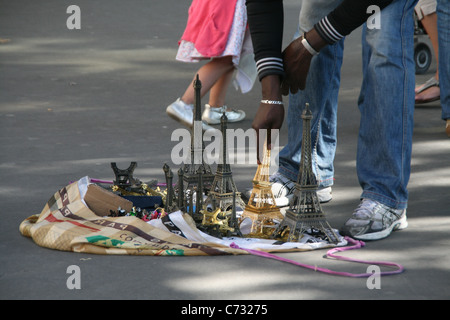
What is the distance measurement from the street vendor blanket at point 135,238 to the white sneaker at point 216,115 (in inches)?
104

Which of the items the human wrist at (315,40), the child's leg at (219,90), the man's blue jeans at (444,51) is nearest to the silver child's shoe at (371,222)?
the human wrist at (315,40)

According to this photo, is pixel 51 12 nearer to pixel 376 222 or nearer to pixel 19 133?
pixel 19 133

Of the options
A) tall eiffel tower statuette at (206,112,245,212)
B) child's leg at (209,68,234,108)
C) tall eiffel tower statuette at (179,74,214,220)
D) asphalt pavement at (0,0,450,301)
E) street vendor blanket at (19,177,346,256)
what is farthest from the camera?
child's leg at (209,68,234,108)

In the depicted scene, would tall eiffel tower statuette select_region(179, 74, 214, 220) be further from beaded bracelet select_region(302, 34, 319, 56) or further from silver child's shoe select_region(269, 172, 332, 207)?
beaded bracelet select_region(302, 34, 319, 56)

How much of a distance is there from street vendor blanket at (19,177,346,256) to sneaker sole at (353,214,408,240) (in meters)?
0.15

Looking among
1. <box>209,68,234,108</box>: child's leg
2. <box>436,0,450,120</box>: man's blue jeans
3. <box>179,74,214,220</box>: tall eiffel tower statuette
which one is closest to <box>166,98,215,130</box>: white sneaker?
<box>209,68,234,108</box>: child's leg

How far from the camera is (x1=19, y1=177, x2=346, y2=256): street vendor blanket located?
3.46m

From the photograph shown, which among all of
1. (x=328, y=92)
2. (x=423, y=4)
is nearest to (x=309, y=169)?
(x=328, y=92)

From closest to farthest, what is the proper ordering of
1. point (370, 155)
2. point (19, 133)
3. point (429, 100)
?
point (370, 155), point (19, 133), point (429, 100)

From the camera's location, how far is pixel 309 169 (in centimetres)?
363

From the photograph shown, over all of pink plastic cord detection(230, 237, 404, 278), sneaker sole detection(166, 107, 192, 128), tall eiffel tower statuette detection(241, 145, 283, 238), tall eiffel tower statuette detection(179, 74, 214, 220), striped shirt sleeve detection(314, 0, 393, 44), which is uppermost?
striped shirt sleeve detection(314, 0, 393, 44)

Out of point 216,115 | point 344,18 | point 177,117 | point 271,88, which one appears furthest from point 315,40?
point 216,115

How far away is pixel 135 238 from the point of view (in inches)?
139

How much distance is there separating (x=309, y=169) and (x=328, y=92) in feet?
2.89
